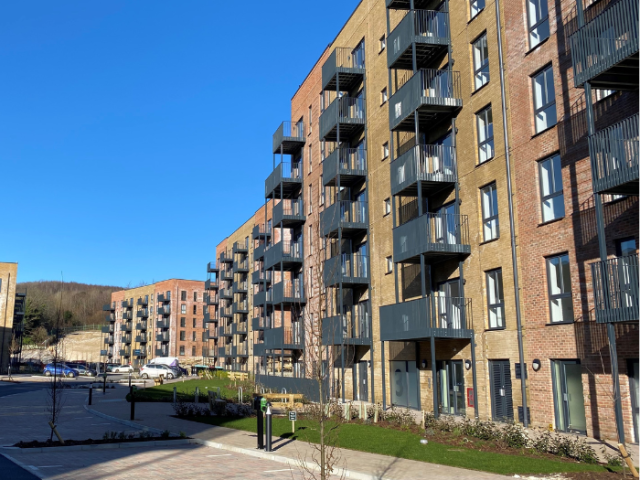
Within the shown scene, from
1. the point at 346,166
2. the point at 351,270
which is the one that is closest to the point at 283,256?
the point at 346,166

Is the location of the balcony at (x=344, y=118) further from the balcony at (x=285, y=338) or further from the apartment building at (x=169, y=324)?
the apartment building at (x=169, y=324)

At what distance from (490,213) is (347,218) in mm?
12014

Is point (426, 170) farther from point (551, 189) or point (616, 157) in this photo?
point (616, 157)

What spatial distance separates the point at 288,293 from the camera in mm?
42125

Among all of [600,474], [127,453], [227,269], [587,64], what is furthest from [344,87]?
[227,269]

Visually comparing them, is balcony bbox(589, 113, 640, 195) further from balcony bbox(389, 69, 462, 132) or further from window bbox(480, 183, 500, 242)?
balcony bbox(389, 69, 462, 132)

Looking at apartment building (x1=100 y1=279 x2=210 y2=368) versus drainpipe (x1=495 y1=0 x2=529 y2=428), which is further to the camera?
apartment building (x1=100 y1=279 x2=210 y2=368)

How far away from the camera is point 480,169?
877 inches

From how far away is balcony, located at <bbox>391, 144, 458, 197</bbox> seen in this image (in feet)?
77.9

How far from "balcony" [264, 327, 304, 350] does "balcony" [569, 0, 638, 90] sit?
2475 cm

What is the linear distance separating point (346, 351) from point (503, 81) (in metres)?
16.2

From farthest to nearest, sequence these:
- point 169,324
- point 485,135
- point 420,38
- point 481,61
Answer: point 169,324
point 420,38
point 481,61
point 485,135

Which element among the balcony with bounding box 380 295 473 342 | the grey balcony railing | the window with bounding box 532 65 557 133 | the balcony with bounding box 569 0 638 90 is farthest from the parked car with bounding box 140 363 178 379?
the balcony with bounding box 569 0 638 90

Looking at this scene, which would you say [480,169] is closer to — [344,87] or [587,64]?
[587,64]
